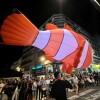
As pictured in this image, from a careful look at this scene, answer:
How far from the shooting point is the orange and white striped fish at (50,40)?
456 cm

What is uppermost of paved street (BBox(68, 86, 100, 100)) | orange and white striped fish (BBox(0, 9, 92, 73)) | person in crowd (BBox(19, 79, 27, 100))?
orange and white striped fish (BBox(0, 9, 92, 73))

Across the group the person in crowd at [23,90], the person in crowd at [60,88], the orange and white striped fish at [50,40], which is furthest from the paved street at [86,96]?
the person in crowd at [60,88]

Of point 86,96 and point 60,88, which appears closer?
point 60,88

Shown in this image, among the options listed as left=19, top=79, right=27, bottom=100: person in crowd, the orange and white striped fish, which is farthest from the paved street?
the orange and white striped fish

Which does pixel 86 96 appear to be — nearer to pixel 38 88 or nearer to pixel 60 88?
pixel 38 88

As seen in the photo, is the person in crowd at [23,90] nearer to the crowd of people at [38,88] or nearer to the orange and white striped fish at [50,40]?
the crowd of people at [38,88]

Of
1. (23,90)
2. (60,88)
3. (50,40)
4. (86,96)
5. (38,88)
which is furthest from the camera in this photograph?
(38,88)

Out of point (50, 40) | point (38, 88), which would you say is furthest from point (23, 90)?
point (50, 40)

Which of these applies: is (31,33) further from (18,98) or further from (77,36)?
(18,98)

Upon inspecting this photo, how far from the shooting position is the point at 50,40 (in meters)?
5.52

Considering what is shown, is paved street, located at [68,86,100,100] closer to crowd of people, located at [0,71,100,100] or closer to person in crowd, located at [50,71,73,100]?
crowd of people, located at [0,71,100,100]

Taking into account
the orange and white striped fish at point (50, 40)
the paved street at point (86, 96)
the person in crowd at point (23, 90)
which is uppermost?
the orange and white striped fish at point (50, 40)

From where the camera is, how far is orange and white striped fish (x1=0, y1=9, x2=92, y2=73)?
180 inches

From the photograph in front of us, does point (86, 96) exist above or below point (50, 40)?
below
